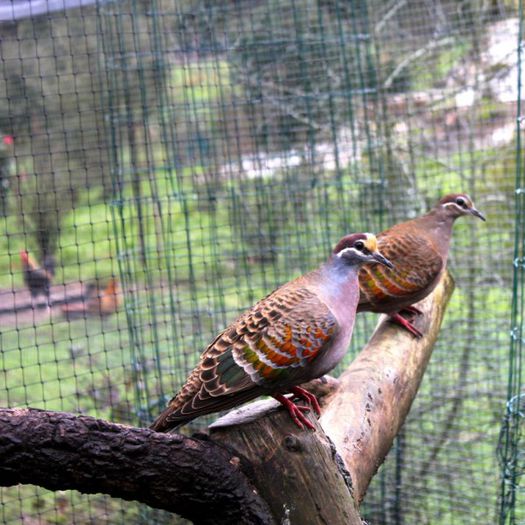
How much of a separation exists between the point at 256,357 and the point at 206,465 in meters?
0.45

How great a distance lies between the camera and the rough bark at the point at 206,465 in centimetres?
167

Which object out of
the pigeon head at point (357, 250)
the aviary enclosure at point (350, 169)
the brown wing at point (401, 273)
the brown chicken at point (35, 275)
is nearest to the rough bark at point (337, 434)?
the brown wing at point (401, 273)

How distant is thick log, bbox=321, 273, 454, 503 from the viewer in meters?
2.37

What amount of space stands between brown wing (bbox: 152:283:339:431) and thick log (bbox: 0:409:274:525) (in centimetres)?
28

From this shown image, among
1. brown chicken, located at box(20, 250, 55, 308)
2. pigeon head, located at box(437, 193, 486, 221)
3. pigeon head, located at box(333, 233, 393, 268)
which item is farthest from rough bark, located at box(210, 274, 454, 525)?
brown chicken, located at box(20, 250, 55, 308)

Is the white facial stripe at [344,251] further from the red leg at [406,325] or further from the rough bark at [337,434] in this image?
the red leg at [406,325]

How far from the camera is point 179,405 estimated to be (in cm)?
Result: 213

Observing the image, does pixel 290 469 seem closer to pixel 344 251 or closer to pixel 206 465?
pixel 206 465

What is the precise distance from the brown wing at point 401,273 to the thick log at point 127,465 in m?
1.53

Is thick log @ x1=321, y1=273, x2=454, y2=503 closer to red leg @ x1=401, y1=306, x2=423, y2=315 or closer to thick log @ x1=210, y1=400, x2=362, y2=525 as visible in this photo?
red leg @ x1=401, y1=306, x2=423, y2=315

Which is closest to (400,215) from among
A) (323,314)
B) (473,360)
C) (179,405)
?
(473,360)

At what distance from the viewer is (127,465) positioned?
1.71 metres

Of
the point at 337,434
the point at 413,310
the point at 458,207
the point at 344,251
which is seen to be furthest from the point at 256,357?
the point at 458,207

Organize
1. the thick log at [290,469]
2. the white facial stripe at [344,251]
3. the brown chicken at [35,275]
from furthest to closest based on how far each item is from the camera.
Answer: the brown chicken at [35,275] < the white facial stripe at [344,251] < the thick log at [290,469]
